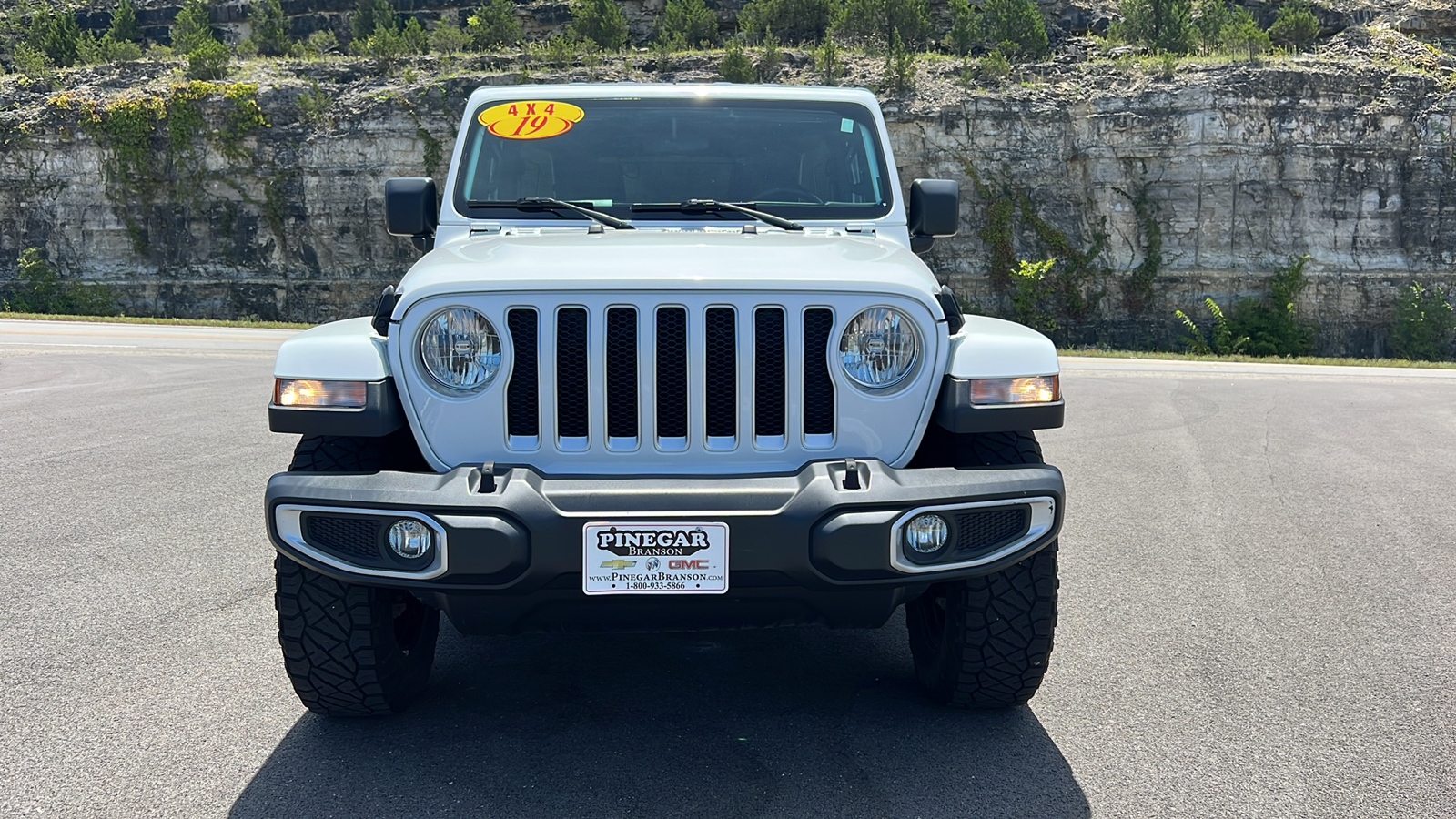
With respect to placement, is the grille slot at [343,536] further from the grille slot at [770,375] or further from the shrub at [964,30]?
the shrub at [964,30]

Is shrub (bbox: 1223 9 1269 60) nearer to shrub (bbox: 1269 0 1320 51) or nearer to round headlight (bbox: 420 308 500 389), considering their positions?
shrub (bbox: 1269 0 1320 51)

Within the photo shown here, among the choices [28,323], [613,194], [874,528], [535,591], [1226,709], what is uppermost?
[613,194]

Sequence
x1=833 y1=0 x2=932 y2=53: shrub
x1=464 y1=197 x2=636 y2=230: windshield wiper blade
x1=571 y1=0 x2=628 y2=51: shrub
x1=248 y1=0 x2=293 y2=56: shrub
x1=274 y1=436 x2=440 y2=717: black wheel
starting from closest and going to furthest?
x1=274 y1=436 x2=440 y2=717: black wheel → x1=464 y1=197 x2=636 y2=230: windshield wiper blade → x1=833 y1=0 x2=932 y2=53: shrub → x1=571 y1=0 x2=628 y2=51: shrub → x1=248 y1=0 x2=293 y2=56: shrub

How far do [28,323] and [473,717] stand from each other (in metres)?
25.7

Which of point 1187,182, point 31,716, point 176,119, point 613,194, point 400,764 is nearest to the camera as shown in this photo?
point 400,764

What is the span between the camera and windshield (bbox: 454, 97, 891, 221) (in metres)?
4.36

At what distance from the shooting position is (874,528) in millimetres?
2773

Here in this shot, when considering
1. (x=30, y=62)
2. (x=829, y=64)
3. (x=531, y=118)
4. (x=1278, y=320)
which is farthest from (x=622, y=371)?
(x=30, y=62)

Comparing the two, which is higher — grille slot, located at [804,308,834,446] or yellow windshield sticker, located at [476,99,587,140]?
yellow windshield sticker, located at [476,99,587,140]

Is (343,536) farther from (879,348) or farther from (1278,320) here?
(1278,320)

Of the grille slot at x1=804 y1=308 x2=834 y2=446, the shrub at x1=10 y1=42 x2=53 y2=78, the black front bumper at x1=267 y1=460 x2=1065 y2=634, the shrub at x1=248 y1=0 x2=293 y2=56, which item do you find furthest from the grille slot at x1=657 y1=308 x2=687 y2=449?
the shrub at x1=248 y1=0 x2=293 y2=56

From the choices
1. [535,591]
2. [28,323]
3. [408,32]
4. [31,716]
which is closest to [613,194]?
[535,591]

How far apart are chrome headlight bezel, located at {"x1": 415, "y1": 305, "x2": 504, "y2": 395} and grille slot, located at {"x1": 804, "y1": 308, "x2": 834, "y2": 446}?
85 centimetres

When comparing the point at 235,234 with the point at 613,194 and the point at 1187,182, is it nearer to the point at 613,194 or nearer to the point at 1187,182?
the point at 1187,182
